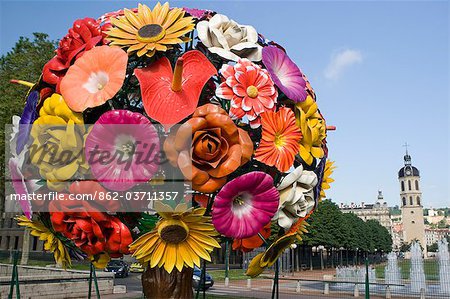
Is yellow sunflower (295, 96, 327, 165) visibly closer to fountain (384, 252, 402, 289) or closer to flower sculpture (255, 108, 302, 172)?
flower sculpture (255, 108, 302, 172)

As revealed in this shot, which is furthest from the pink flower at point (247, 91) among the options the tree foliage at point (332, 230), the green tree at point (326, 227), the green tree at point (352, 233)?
the green tree at point (352, 233)

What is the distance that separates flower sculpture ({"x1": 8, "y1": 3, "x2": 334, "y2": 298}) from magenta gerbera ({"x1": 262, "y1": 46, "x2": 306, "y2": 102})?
2 cm

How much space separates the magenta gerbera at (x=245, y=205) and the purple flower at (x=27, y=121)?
9.23ft

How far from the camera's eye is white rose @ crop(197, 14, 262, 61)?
217 inches

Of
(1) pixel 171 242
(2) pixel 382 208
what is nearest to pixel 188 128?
(1) pixel 171 242

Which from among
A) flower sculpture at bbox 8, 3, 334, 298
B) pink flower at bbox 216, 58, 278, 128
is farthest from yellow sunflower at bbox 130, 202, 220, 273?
pink flower at bbox 216, 58, 278, 128

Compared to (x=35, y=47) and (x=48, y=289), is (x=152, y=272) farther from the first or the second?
(x=35, y=47)

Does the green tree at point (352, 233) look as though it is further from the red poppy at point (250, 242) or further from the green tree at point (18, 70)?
the red poppy at point (250, 242)

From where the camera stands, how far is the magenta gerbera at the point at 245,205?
476 centimetres

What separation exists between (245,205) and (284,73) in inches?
83.3

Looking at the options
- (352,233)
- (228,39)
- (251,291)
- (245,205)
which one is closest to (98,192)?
(245,205)

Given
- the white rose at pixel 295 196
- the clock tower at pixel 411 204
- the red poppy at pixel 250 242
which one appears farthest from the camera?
the clock tower at pixel 411 204

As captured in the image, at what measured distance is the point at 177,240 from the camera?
4770mm

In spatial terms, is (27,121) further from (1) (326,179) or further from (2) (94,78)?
(1) (326,179)
